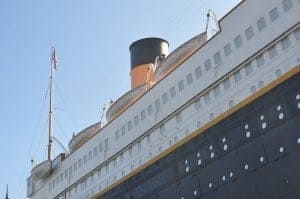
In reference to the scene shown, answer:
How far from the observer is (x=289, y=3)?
11398mm

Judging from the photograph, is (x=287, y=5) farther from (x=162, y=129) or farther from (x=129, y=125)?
(x=129, y=125)

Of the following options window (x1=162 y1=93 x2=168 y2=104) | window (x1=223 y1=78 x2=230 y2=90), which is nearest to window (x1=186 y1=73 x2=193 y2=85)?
window (x1=162 y1=93 x2=168 y2=104)

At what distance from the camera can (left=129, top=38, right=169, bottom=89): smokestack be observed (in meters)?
20.4

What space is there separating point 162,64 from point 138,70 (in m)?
4.51

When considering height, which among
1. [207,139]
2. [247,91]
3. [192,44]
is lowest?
[207,139]

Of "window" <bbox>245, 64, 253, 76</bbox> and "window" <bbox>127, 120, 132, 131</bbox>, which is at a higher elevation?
"window" <bbox>127, 120, 132, 131</bbox>

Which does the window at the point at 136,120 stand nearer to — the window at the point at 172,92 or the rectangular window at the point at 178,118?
the window at the point at 172,92

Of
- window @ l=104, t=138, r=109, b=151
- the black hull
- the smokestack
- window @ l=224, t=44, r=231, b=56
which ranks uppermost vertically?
the smokestack

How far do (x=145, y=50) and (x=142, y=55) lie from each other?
26 cm

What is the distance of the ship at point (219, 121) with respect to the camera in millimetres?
10719

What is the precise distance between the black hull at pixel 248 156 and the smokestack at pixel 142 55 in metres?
7.13

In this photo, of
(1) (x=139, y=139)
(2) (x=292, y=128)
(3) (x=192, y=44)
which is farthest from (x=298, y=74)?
(1) (x=139, y=139)

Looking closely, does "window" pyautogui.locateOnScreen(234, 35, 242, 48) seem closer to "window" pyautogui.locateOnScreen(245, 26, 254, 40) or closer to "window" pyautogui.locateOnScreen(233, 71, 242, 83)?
"window" pyautogui.locateOnScreen(245, 26, 254, 40)

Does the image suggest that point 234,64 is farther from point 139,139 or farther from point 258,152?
point 139,139
